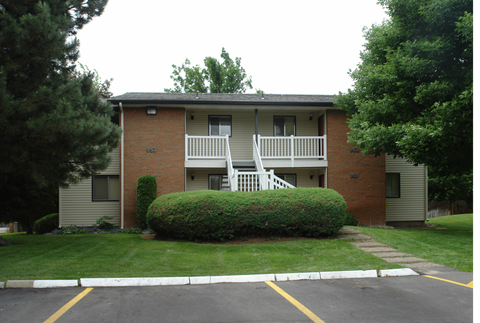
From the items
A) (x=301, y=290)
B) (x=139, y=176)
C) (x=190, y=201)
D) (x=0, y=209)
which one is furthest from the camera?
(x=139, y=176)

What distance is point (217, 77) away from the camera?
38438 mm

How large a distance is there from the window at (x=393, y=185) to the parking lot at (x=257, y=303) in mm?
11525

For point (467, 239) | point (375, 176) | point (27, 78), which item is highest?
point (27, 78)

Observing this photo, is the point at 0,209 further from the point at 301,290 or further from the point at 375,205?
the point at 375,205

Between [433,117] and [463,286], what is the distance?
21.7 feet

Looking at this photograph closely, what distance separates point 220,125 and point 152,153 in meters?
3.87

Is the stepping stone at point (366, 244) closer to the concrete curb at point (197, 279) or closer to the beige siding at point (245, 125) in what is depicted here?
the concrete curb at point (197, 279)

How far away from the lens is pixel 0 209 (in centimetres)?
1451

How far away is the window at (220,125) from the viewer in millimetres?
18234

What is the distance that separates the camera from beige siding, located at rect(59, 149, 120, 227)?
16.5 meters

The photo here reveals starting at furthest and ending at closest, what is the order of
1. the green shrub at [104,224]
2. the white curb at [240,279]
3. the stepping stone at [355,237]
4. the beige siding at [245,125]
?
the beige siding at [245,125], the green shrub at [104,224], the stepping stone at [355,237], the white curb at [240,279]

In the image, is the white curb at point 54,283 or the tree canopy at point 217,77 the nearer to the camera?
the white curb at point 54,283

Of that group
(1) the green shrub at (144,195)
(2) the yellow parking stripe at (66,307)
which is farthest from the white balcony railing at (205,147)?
(2) the yellow parking stripe at (66,307)

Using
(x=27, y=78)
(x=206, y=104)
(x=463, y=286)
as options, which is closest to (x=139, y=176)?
(x=206, y=104)
